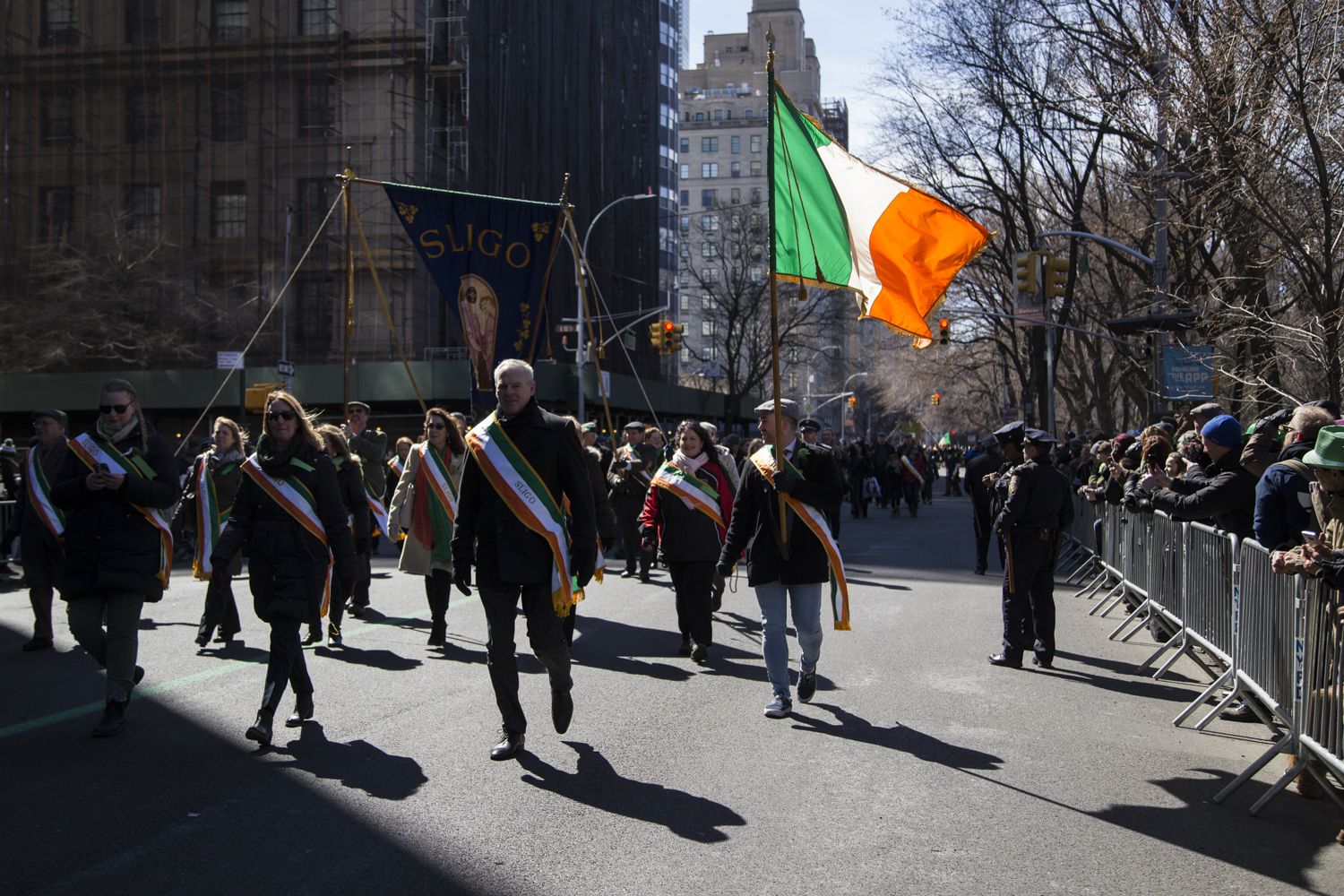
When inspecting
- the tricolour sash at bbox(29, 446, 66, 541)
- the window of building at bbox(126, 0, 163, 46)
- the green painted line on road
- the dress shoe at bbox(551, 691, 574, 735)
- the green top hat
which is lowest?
the green painted line on road

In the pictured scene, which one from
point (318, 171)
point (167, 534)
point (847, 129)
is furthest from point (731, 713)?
point (847, 129)

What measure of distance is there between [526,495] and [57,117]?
4187cm

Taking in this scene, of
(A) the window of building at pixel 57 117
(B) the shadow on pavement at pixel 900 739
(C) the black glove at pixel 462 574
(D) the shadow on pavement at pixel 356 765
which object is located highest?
(A) the window of building at pixel 57 117

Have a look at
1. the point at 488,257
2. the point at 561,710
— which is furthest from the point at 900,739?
the point at 488,257

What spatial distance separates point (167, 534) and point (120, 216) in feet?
122

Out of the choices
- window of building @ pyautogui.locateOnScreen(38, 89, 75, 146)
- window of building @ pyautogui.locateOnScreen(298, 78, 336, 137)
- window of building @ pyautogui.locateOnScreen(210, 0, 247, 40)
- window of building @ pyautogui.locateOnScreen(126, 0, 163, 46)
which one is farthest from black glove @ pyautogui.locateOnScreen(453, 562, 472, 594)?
window of building @ pyautogui.locateOnScreen(38, 89, 75, 146)

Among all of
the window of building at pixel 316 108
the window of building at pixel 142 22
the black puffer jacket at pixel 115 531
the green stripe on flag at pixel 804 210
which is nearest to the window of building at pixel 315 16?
the window of building at pixel 316 108

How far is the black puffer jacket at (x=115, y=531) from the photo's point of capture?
21.7 feet

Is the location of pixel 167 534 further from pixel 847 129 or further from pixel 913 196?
pixel 847 129

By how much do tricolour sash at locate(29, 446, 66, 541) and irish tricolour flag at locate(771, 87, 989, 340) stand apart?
17.6 ft

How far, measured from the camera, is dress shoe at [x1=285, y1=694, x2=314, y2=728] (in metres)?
6.78

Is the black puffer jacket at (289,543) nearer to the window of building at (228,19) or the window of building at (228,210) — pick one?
the window of building at (228,210)

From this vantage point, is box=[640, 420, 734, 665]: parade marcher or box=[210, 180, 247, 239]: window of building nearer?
box=[640, 420, 734, 665]: parade marcher

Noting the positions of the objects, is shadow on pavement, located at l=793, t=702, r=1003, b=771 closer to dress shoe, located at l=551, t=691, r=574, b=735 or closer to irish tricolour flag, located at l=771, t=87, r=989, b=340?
dress shoe, located at l=551, t=691, r=574, b=735
